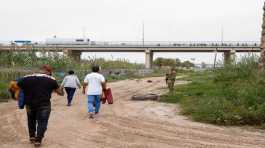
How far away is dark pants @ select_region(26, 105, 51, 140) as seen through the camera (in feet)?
30.8

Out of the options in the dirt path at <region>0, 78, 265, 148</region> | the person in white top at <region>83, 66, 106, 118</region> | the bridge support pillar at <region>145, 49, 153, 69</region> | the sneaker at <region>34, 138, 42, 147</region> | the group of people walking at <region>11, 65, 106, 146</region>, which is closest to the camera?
the sneaker at <region>34, 138, 42, 147</region>

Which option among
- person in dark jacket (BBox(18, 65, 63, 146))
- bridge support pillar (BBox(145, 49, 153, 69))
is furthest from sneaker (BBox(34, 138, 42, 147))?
bridge support pillar (BBox(145, 49, 153, 69))

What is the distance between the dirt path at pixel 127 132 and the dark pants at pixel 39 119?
0.29 m

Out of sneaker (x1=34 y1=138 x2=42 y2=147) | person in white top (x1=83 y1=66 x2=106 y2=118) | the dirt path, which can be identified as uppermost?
person in white top (x1=83 y1=66 x2=106 y2=118)

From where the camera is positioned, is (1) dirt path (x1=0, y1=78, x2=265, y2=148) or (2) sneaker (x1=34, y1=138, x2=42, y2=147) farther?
(1) dirt path (x1=0, y1=78, x2=265, y2=148)

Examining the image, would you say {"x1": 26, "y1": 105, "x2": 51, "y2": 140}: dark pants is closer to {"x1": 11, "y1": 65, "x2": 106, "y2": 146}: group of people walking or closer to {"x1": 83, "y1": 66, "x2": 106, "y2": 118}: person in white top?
{"x1": 11, "y1": 65, "x2": 106, "y2": 146}: group of people walking

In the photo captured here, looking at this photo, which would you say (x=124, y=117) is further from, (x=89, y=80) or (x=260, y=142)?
(x=260, y=142)

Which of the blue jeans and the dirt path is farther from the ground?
the blue jeans

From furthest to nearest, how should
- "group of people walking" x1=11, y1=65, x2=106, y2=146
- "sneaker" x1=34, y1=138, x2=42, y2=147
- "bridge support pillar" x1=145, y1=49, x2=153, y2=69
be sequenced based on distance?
"bridge support pillar" x1=145, y1=49, x2=153, y2=69, "group of people walking" x1=11, y1=65, x2=106, y2=146, "sneaker" x1=34, y1=138, x2=42, y2=147

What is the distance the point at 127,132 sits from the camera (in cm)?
1118

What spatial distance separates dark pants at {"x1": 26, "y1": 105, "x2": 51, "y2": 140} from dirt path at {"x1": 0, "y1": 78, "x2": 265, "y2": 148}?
29 cm

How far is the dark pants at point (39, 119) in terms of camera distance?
9.40m

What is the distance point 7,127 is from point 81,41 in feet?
268

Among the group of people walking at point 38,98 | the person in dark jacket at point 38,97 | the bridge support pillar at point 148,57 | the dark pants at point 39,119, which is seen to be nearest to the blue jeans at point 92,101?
the group of people walking at point 38,98
